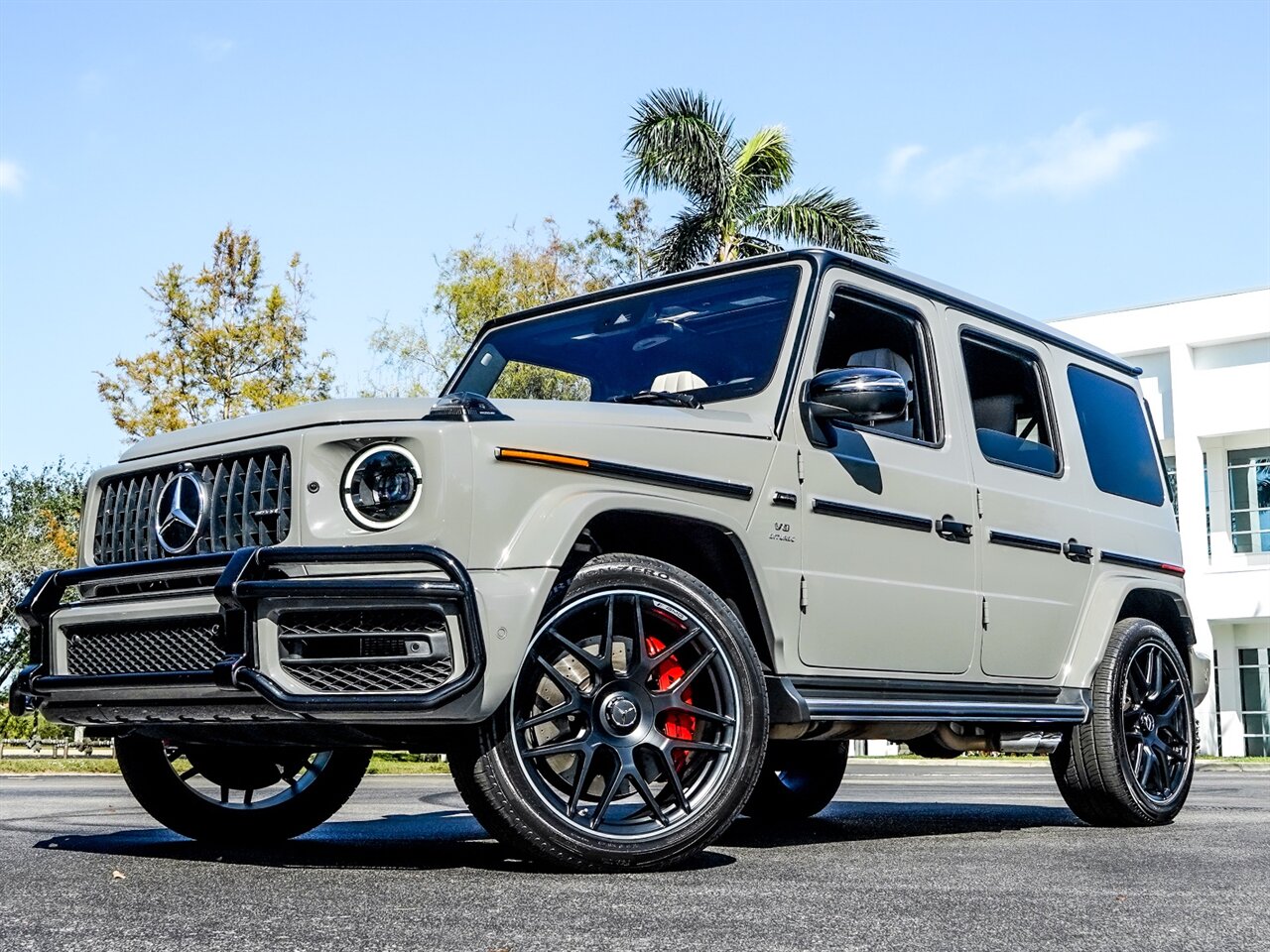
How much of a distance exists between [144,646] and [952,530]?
3.05 meters

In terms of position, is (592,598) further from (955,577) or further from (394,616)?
(955,577)

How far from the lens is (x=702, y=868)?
4633 millimetres

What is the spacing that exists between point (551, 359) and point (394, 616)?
8.30 ft

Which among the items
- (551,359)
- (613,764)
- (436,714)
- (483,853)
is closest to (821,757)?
(551,359)

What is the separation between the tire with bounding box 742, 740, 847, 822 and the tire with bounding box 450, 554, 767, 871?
3.04 m

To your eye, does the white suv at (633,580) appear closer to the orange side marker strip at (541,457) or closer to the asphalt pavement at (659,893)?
the orange side marker strip at (541,457)

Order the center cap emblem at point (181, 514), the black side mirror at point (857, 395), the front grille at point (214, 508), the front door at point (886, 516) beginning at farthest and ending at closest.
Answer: the front door at point (886, 516) → the black side mirror at point (857, 395) → the center cap emblem at point (181, 514) → the front grille at point (214, 508)

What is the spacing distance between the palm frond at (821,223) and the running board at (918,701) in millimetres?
18763

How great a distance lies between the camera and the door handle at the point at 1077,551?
267 inches

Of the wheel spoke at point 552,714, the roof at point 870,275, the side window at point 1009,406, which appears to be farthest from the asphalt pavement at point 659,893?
the roof at point 870,275

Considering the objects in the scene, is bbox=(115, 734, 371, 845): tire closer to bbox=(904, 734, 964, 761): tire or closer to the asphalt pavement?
the asphalt pavement

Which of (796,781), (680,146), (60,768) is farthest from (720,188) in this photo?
(796,781)

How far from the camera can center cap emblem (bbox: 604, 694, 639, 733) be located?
14.7 feet

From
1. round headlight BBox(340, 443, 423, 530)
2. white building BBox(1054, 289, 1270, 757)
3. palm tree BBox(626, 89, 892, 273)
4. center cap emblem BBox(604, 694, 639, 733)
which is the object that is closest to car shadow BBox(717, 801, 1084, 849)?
center cap emblem BBox(604, 694, 639, 733)
